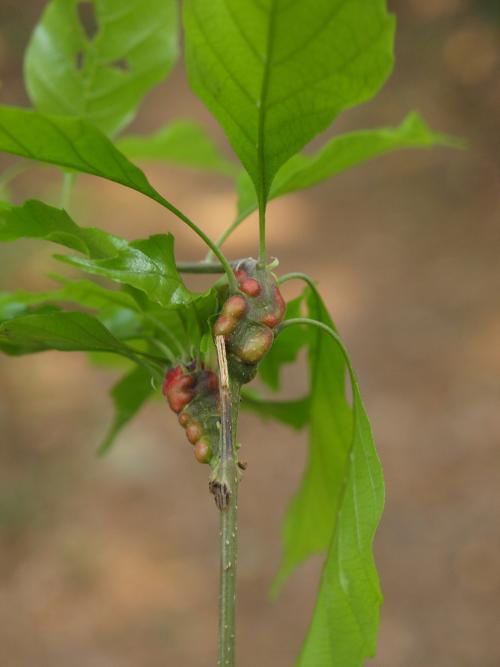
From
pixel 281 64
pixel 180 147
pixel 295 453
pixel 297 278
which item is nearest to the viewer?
pixel 281 64

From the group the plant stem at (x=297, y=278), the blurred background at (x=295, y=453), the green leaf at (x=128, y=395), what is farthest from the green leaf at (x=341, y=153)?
the blurred background at (x=295, y=453)

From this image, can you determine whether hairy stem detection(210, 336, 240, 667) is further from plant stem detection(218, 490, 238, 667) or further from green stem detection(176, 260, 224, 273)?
green stem detection(176, 260, 224, 273)

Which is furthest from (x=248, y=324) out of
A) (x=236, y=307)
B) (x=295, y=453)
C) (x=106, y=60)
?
(x=295, y=453)

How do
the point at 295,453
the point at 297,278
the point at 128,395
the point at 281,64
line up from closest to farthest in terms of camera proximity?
the point at 281,64 < the point at 297,278 < the point at 128,395 < the point at 295,453

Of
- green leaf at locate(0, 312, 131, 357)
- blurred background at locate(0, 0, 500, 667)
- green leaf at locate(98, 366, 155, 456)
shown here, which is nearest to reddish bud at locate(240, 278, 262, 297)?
green leaf at locate(0, 312, 131, 357)

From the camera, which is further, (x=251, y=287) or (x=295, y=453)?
(x=295, y=453)

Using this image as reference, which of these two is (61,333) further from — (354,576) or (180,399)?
(354,576)

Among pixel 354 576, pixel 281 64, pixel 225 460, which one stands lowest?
pixel 354 576
